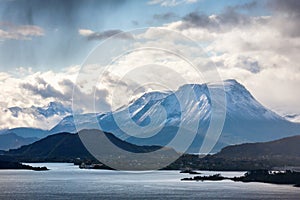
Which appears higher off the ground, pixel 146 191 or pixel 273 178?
pixel 273 178

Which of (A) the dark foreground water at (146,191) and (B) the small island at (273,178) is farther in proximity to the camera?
(B) the small island at (273,178)

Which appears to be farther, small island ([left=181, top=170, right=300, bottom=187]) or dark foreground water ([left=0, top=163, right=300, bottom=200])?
small island ([left=181, top=170, right=300, bottom=187])

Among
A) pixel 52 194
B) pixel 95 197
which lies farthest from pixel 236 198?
pixel 52 194

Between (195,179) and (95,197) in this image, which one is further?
(195,179)

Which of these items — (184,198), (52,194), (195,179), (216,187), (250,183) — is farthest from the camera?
(195,179)

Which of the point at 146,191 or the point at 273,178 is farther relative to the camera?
the point at 273,178

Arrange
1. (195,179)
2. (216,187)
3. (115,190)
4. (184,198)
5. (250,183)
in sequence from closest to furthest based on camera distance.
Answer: (184,198), (115,190), (216,187), (250,183), (195,179)

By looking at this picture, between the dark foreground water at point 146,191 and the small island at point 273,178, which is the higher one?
the small island at point 273,178

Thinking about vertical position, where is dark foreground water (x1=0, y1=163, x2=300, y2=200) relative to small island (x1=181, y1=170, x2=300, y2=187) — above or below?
below

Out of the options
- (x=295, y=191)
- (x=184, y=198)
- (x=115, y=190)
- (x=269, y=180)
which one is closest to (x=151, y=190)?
(x=115, y=190)

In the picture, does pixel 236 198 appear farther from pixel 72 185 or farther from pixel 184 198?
pixel 72 185
